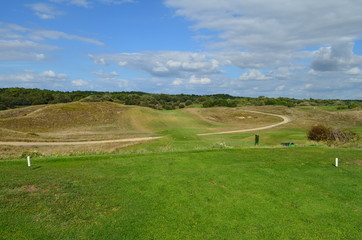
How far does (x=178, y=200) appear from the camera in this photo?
931 centimetres

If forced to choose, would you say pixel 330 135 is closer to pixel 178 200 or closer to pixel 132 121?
pixel 178 200

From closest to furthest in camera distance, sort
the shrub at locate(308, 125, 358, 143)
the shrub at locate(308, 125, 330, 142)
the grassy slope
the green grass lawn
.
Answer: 1. the green grass lawn
2. the shrub at locate(308, 125, 358, 143)
3. the shrub at locate(308, 125, 330, 142)
4. the grassy slope

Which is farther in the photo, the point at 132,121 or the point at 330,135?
the point at 132,121

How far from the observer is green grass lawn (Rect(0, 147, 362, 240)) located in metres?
7.32

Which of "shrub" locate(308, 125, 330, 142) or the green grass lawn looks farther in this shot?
"shrub" locate(308, 125, 330, 142)

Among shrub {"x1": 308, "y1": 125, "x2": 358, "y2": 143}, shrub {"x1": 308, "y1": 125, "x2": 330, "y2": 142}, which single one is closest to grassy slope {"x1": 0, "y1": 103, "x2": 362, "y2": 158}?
shrub {"x1": 308, "y1": 125, "x2": 330, "y2": 142}

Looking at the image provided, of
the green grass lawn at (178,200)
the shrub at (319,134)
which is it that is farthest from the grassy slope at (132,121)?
the green grass lawn at (178,200)

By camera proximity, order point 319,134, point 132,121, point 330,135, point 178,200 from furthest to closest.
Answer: point 132,121, point 319,134, point 330,135, point 178,200

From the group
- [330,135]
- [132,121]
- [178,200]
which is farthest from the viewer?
[132,121]

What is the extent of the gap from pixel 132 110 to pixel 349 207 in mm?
59615

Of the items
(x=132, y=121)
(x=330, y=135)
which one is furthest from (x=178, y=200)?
(x=132, y=121)

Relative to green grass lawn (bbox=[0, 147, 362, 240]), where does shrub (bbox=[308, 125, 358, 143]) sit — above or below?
below

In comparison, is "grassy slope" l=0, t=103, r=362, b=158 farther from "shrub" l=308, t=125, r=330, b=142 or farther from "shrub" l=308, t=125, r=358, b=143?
"shrub" l=308, t=125, r=358, b=143

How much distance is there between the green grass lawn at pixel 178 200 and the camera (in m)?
7.32
